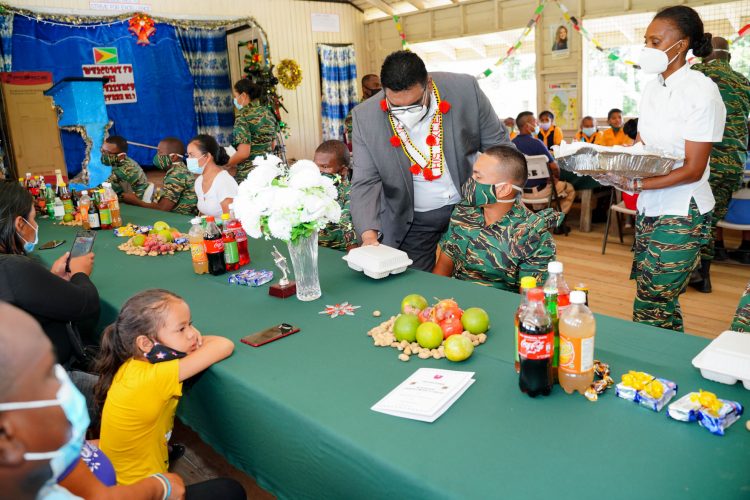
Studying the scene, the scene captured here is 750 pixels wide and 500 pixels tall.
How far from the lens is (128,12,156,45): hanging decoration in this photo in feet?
26.0

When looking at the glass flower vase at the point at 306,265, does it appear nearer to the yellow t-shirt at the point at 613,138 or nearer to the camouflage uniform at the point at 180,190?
the camouflage uniform at the point at 180,190

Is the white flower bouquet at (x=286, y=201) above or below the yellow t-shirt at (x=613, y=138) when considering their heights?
above

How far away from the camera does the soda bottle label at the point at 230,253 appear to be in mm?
2543

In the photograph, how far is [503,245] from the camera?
2.24 meters

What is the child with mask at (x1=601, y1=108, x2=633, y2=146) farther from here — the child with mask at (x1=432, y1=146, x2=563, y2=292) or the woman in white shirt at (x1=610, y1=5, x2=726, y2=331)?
the child with mask at (x1=432, y1=146, x2=563, y2=292)

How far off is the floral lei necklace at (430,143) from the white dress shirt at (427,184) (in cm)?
1

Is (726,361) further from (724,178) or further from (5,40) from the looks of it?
(5,40)

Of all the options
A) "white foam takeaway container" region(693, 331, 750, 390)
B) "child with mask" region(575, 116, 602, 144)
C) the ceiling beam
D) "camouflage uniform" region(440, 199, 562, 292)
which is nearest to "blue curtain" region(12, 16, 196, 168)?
the ceiling beam

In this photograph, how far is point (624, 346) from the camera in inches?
60.2

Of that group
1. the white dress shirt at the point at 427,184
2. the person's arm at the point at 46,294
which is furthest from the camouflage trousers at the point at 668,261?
the person's arm at the point at 46,294

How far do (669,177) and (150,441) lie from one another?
2.20 metres

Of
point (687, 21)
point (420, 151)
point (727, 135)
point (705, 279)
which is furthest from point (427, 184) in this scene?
point (705, 279)

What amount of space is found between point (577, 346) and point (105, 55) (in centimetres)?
829

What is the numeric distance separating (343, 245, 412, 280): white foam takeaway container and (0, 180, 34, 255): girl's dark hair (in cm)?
125
